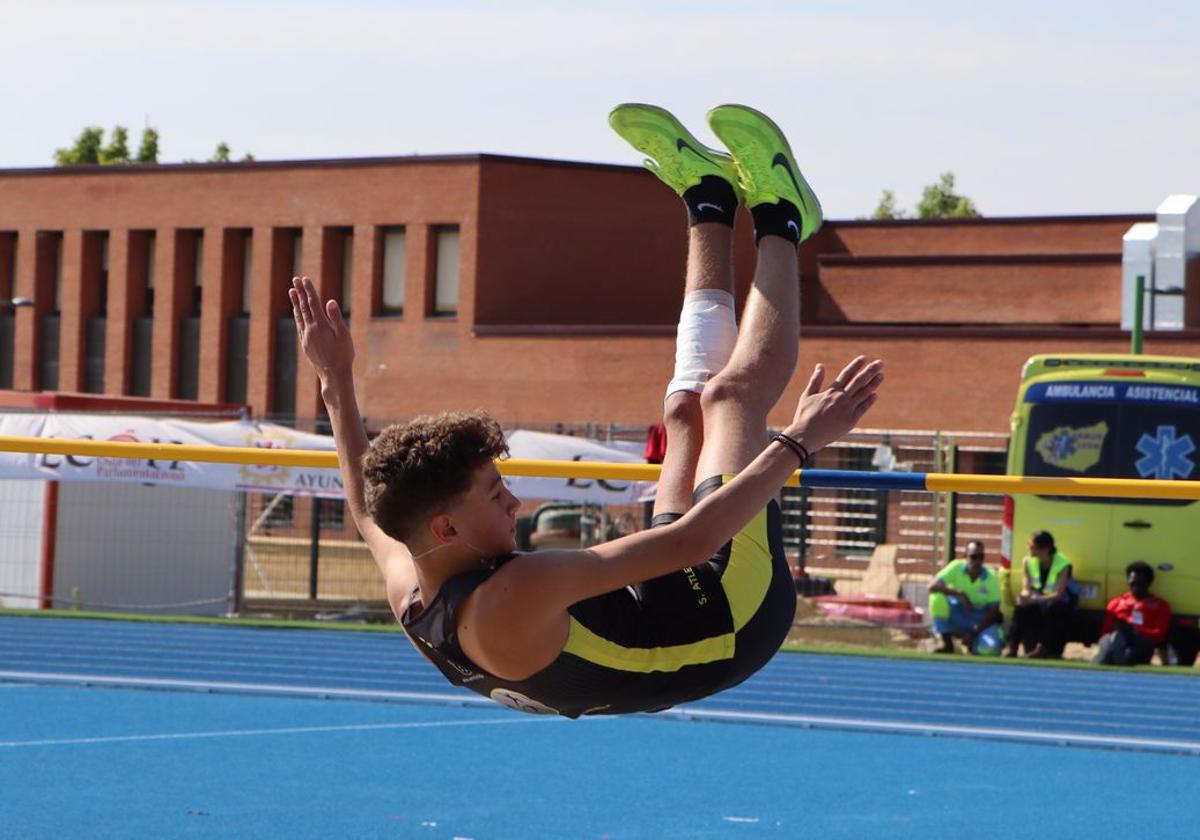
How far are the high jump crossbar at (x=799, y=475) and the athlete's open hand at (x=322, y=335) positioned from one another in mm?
600

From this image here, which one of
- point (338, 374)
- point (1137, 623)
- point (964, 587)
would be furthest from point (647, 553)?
point (964, 587)

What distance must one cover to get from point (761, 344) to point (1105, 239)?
1283 inches

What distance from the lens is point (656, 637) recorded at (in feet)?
16.5

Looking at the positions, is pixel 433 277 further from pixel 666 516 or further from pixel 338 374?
pixel 666 516

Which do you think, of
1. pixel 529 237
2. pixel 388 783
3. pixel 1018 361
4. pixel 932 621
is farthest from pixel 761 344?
pixel 529 237

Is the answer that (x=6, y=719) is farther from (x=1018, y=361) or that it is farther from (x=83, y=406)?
(x=1018, y=361)

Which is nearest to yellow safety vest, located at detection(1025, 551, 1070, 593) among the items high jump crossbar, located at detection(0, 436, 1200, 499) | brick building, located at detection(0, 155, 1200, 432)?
high jump crossbar, located at detection(0, 436, 1200, 499)

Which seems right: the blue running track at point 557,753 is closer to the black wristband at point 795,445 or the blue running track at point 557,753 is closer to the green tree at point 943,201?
the black wristband at point 795,445

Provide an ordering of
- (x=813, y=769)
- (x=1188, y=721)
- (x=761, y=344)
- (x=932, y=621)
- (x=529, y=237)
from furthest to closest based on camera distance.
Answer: (x=529, y=237)
(x=932, y=621)
(x=1188, y=721)
(x=813, y=769)
(x=761, y=344)

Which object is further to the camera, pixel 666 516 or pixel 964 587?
pixel 964 587

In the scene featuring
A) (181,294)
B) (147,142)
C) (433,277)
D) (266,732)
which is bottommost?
(266,732)

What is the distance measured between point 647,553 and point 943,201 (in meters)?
83.6

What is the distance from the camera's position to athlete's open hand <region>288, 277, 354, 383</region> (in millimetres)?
5699

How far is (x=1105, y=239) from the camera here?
120 feet
